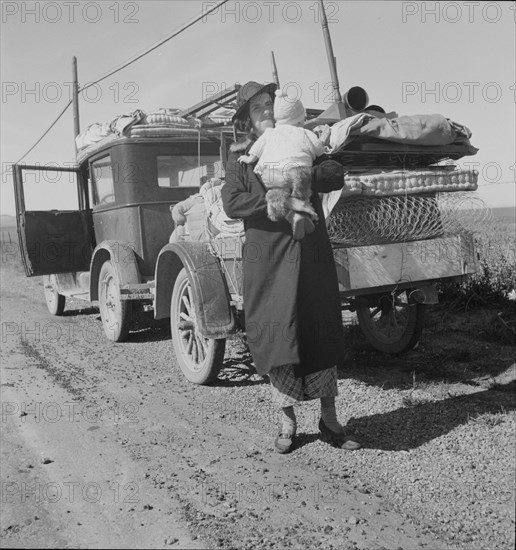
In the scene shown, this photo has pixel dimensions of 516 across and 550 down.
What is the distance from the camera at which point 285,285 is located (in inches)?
128

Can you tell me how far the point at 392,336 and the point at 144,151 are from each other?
2944 mm

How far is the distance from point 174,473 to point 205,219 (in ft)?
7.45

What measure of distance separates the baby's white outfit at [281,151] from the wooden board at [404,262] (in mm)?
847

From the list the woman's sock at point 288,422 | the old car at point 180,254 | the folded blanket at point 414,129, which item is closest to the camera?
the woman's sock at point 288,422

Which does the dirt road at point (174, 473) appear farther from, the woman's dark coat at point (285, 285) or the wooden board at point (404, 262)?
the wooden board at point (404, 262)

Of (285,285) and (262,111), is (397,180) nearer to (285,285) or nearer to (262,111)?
(262,111)

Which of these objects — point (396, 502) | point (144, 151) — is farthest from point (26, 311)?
point (396, 502)

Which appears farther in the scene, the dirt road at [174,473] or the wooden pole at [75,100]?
the wooden pole at [75,100]

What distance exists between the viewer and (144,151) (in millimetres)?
5938

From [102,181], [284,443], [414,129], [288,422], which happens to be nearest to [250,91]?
[414,129]

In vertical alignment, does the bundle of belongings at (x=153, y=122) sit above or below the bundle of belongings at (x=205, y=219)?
above

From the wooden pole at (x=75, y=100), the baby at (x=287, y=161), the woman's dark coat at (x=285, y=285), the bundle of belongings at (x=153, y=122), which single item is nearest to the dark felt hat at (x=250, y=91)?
the baby at (x=287, y=161)

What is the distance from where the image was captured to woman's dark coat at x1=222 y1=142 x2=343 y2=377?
323 centimetres

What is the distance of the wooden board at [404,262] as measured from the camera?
393 cm
